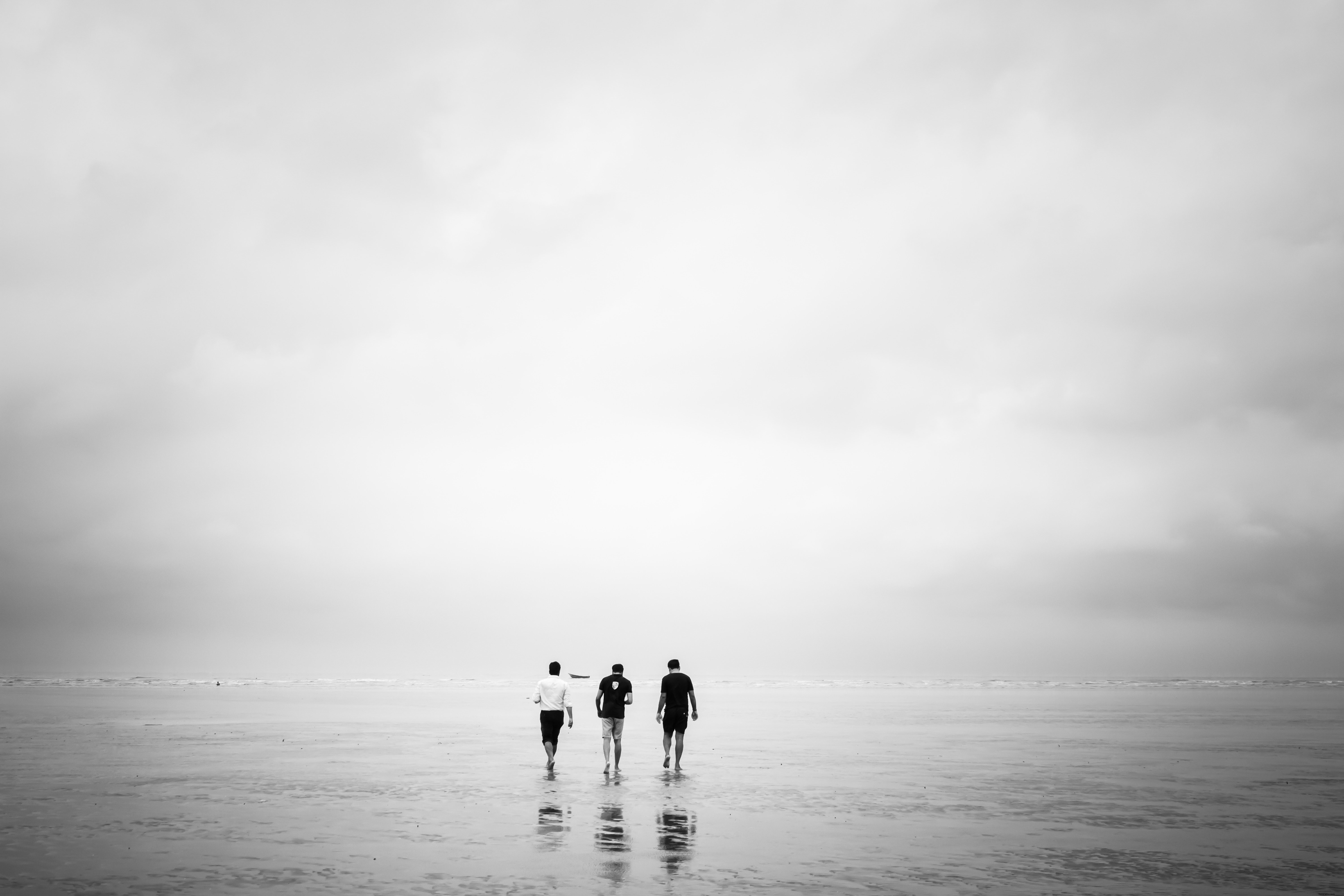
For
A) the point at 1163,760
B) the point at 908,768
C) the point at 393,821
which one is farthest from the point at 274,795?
the point at 1163,760

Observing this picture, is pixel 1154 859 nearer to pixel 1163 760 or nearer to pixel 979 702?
pixel 1163 760

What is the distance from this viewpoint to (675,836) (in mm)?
12797

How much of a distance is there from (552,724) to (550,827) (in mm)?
7592

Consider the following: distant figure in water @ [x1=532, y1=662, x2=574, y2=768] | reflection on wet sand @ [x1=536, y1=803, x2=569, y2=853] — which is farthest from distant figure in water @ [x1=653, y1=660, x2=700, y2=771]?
reflection on wet sand @ [x1=536, y1=803, x2=569, y2=853]

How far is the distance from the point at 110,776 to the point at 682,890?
14272 mm

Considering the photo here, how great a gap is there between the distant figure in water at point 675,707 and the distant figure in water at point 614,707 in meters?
0.79

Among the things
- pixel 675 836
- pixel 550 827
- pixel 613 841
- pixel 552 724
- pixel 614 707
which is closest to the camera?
pixel 613 841

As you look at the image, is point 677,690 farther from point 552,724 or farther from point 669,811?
point 669,811

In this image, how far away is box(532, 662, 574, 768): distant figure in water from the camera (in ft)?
68.2

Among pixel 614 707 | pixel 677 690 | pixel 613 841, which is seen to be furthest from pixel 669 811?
pixel 677 690

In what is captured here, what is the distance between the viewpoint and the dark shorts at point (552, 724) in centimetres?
2088

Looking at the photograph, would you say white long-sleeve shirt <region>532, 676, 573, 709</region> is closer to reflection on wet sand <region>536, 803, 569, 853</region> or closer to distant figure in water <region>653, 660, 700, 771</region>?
distant figure in water <region>653, 660, 700, 771</region>

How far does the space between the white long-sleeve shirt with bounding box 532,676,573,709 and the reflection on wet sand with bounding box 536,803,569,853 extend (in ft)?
17.4

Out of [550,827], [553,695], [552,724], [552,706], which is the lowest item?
[550,827]
